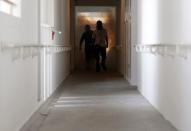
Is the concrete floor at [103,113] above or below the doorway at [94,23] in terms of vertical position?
below

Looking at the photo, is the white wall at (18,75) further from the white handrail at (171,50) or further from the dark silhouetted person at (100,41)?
the dark silhouetted person at (100,41)

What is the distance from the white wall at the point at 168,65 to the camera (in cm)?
351

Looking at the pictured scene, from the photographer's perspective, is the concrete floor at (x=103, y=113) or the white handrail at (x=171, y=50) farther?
the concrete floor at (x=103, y=113)

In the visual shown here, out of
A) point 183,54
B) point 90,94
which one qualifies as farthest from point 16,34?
point 90,94

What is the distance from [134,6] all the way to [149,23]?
204cm

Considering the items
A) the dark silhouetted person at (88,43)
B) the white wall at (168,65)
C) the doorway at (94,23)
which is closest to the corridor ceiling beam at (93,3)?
the doorway at (94,23)

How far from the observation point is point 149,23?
5.70m

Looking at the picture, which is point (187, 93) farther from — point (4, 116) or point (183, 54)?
point (4, 116)

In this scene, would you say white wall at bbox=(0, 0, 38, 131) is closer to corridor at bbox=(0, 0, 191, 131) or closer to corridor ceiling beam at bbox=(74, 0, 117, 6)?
corridor at bbox=(0, 0, 191, 131)

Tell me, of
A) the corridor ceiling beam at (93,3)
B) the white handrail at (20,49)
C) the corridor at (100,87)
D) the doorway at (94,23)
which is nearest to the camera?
the white handrail at (20,49)

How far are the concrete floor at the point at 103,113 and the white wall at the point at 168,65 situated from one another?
0.17 m

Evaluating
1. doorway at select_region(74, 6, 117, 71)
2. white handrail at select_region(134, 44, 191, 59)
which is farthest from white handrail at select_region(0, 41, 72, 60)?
doorway at select_region(74, 6, 117, 71)

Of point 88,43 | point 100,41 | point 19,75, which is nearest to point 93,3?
point 88,43

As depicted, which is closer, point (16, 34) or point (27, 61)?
point (16, 34)
